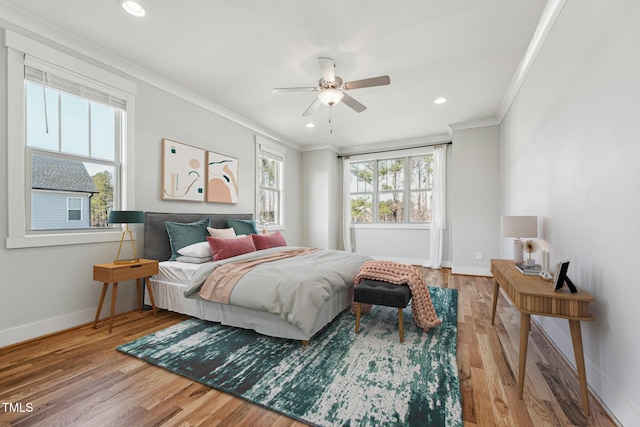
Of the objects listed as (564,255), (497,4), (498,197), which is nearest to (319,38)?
(497,4)

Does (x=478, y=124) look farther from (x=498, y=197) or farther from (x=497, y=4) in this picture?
(x=497, y=4)

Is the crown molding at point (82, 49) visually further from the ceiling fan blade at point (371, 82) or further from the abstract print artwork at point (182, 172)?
the ceiling fan blade at point (371, 82)

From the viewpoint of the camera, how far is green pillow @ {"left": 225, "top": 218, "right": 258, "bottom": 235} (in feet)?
13.8

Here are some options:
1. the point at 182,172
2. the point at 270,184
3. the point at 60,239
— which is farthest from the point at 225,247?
the point at 270,184

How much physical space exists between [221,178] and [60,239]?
211cm

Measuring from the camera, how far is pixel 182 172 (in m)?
3.72

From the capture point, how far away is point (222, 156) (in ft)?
14.3

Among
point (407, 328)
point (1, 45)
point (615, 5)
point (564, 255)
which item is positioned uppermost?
point (1, 45)

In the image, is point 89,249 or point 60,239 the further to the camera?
point 89,249

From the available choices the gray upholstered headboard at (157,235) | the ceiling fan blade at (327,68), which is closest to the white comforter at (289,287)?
the gray upholstered headboard at (157,235)

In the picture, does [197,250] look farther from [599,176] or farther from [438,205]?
[438,205]

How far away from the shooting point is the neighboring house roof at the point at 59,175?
249cm

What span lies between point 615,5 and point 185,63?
3.52m

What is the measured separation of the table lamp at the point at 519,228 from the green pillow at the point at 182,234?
344 centimetres
